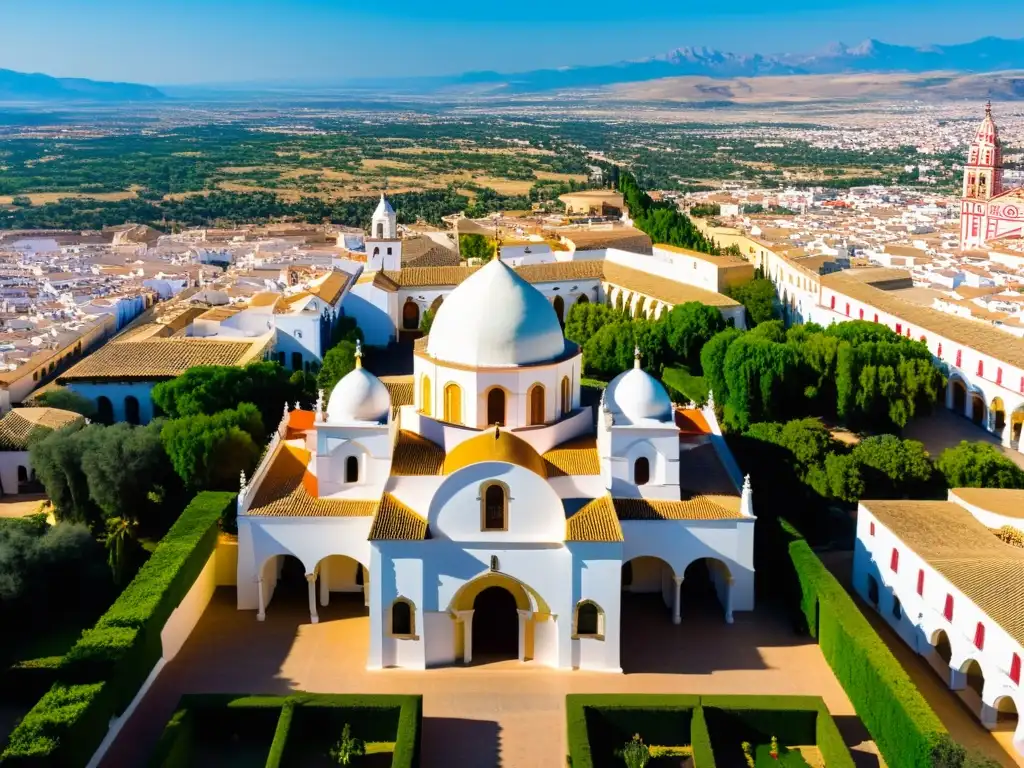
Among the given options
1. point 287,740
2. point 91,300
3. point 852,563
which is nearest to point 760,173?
point 91,300

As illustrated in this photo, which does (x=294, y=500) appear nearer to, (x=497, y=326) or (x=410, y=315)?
(x=497, y=326)

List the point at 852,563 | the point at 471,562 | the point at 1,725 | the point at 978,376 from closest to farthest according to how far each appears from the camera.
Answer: the point at 1,725 < the point at 471,562 < the point at 852,563 < the point at 978,376

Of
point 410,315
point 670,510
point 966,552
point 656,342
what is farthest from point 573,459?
point 410,315

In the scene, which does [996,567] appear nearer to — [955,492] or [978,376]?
[955,492]

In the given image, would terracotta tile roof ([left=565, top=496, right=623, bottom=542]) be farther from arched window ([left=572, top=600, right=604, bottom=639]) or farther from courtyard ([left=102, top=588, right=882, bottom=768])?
courtyard ([left=102, top=588, right=882, bottom=768])

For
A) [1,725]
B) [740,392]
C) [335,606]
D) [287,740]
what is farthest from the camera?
[740,392]

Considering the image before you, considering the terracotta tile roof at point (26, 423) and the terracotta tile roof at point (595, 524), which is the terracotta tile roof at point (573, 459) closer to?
the terracotta tile roof at point (595, 524)
